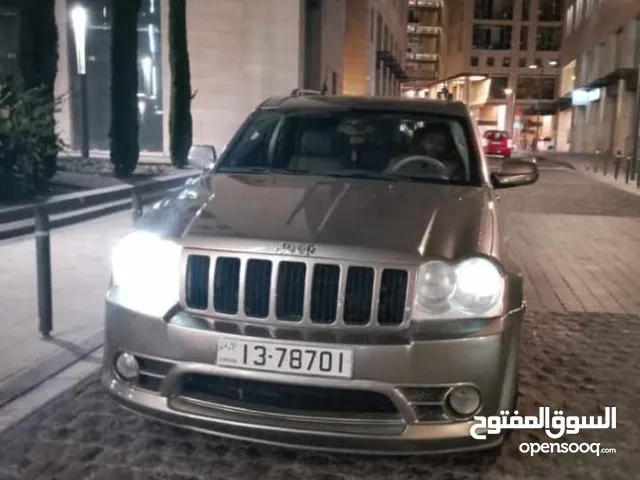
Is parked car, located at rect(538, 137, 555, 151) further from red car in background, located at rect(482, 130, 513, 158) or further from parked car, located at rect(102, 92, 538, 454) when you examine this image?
parked car, located at rect(102, 92, 538, 454)

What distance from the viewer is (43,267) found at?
580cm

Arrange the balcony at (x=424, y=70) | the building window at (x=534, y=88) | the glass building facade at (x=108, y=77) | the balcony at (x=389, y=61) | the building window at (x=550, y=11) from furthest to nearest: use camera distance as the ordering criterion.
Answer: the balcony at (x=424, y=70), the building window at (x=534, y=88), the building window at (x=550, y=11), the balcony at (x=389, y=61), the glass building facade at (x=108, y=77)

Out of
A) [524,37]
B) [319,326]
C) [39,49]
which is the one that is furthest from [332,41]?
[524,37]

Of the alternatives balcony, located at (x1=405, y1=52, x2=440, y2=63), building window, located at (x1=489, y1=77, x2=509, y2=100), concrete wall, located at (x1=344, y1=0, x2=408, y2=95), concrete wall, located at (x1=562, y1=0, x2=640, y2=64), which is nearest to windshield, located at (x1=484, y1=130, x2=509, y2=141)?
concrete wall, located at (x1=344, y1=0, x2=408, y2=95)

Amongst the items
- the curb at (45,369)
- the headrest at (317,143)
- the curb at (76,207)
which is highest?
the headrest at (317,143)

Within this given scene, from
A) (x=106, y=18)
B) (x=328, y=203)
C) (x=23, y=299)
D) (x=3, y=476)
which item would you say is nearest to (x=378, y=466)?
(x=328, y=203)

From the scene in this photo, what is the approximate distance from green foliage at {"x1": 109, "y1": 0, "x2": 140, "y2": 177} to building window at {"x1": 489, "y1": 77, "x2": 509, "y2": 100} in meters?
90.3

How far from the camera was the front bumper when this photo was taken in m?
3.39

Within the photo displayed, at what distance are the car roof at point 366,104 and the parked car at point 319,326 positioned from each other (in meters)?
1.68

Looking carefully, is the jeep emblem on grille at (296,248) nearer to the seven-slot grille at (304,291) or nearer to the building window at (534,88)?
the seven-slot grille at (304,291)

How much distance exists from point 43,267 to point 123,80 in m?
11.1

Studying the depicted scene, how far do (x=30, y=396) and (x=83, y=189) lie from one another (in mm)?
9724

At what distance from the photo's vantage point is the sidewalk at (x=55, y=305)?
211 inches

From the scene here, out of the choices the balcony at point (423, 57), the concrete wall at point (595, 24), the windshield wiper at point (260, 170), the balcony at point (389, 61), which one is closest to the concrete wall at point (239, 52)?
Answer: the windshield wiper at point (260, 170)
